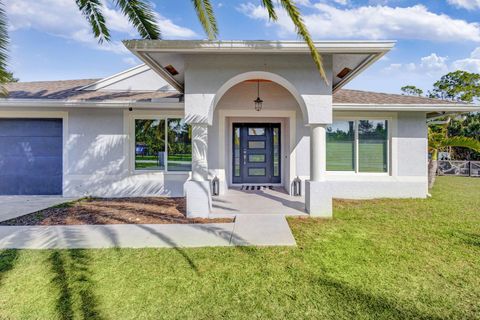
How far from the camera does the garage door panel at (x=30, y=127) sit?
9719 mm

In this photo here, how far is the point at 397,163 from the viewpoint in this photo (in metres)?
9.67

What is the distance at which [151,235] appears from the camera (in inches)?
213

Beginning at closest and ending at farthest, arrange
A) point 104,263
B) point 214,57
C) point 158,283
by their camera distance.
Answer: point 158,283, point 104,263, point 214,57

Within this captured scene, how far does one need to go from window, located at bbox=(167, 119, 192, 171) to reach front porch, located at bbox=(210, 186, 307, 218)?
2.05 metres

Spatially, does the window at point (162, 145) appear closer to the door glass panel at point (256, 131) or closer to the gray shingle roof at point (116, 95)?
the gray shingle roof at point (116, 95)

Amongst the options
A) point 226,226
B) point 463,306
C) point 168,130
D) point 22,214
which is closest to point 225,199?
point 226,226

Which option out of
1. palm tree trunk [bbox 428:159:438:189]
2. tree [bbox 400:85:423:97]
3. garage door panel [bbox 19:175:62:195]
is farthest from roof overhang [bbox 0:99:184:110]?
tree [bbox 400:85:423:97]

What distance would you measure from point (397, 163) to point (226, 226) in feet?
24.2

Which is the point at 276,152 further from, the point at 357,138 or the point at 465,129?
the point at 465,129

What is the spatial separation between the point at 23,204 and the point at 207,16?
8210mm

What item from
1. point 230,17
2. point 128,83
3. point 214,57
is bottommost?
point 214,57

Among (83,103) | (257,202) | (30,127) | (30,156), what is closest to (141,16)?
(83,103)

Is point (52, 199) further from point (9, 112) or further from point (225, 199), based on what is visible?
point (225, 199)

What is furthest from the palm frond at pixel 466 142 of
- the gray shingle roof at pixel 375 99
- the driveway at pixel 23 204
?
the driveway at pixel 23 204
